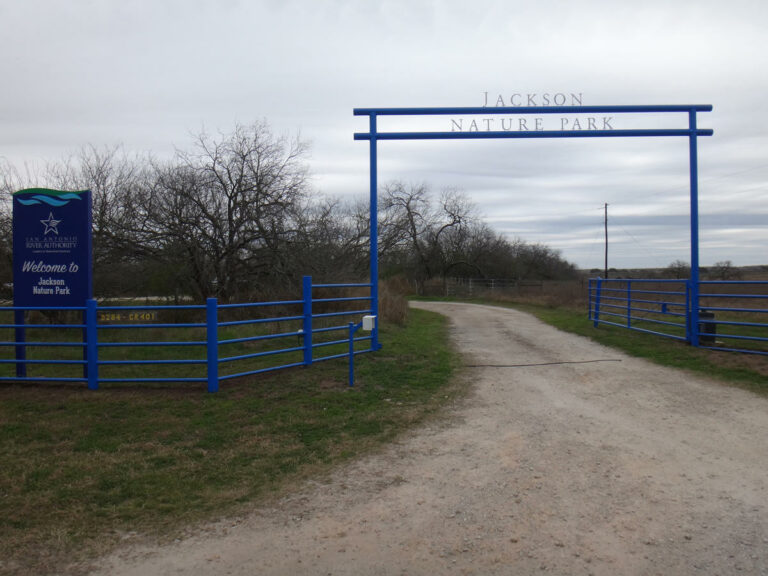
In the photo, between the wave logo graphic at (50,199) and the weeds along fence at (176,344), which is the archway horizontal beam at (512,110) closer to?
the weeds along fence at (176,344)

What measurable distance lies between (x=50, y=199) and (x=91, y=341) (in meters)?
2.41

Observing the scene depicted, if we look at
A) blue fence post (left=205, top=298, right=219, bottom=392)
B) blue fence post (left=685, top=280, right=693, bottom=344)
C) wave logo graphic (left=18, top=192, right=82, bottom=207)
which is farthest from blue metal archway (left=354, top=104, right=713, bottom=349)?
wave logo graphic (left=18, top=192, right=82, bottom=207)

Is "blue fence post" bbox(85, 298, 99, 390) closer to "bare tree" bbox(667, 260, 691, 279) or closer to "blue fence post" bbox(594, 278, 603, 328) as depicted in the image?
"blue fence post" bbox(594, 278, 603, 328)

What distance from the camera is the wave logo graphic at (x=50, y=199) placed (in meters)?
8.54

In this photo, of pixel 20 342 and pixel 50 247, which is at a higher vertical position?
pixel 50 247

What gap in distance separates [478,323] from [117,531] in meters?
16.6

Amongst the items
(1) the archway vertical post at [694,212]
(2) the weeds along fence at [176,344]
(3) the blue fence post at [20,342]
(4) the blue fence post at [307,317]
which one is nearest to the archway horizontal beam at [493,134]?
(1) the archway vertical post at [694,212]

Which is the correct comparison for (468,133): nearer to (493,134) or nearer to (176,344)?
(493,134)

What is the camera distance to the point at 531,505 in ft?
13.6

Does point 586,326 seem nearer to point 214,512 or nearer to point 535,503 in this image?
point 535,503

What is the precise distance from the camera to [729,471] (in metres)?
4.77

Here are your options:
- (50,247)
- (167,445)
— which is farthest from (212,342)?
(50,247)

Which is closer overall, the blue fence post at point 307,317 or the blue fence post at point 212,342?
the blue fence post at point 212,342

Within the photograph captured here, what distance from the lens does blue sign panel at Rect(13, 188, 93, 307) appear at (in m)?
8.51
